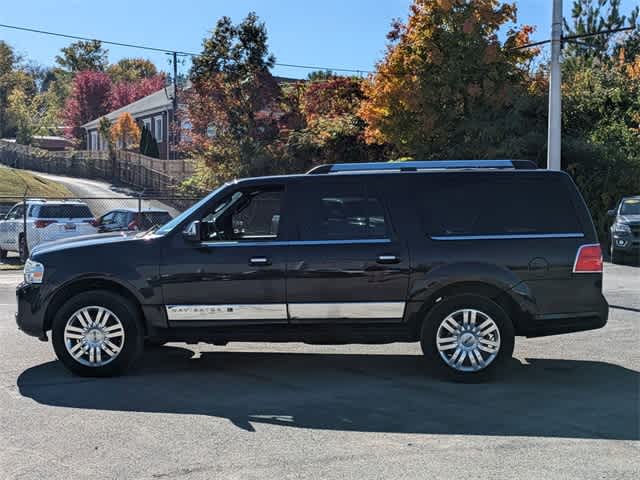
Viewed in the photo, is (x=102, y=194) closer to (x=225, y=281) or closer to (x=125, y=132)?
(x=125, y=132)

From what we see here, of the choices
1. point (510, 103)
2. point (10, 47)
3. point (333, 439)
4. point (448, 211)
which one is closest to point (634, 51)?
point (510, 103)

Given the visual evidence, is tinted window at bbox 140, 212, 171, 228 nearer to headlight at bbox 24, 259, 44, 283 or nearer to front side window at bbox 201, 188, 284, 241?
headlight at bbox 24, 259, 44, 283

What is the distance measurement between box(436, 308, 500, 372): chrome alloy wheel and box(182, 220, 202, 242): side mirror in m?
2.36

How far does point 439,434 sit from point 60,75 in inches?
4362

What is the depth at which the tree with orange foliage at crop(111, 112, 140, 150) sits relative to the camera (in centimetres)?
5472

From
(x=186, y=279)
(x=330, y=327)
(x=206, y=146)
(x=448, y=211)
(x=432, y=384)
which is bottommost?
(x=432, y=384)

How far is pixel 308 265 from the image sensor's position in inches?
258

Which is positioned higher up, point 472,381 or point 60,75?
point 60,75

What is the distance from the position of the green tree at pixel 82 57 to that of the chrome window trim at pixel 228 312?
10378 centimetres

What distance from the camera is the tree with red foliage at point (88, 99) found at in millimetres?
72000

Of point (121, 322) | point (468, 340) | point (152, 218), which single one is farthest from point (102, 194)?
point (468, 340)

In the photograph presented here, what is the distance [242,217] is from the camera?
23.7ft

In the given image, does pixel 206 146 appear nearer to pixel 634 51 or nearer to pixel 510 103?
pixel 510 103

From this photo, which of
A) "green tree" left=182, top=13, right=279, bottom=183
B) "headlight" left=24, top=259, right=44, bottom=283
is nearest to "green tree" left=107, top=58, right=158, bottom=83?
"green tree" left=182, top=13, right=279, bottom=183
